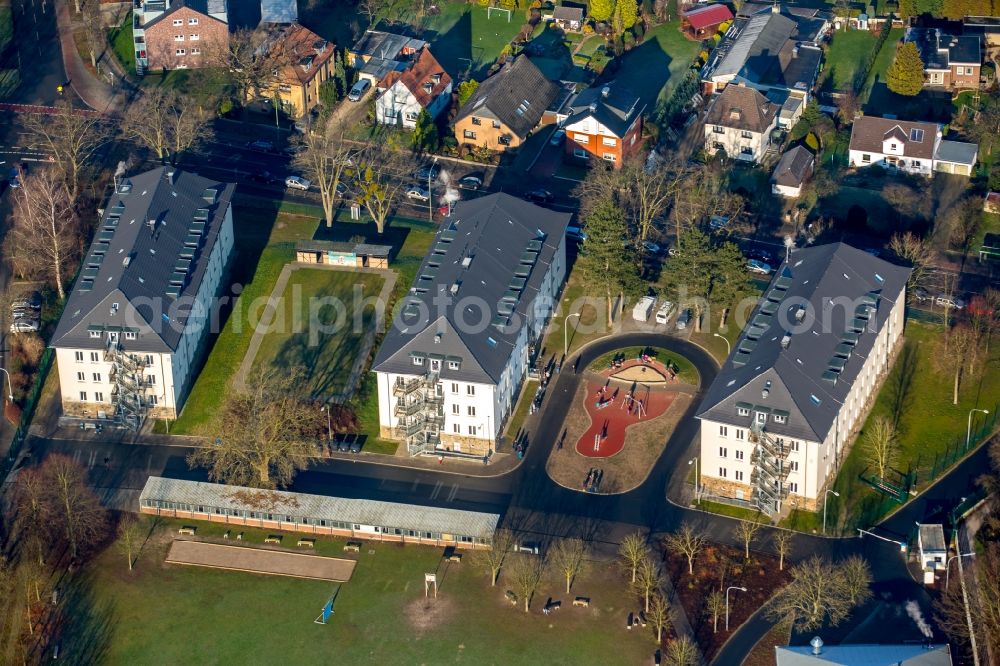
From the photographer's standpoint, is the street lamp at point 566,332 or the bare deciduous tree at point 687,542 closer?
the bare deciduous tree at point 687,542

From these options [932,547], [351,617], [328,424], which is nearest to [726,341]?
[932,547]

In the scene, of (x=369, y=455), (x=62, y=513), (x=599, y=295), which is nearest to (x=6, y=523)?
(x=62, y=513)

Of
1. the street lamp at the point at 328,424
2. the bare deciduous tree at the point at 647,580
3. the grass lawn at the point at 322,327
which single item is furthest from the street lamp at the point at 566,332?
the bare deciduous tree at the point at 647,580

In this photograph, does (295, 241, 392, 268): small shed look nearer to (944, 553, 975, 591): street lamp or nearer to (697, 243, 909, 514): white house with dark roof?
(697, 243, 909, 514): white house with dark roof

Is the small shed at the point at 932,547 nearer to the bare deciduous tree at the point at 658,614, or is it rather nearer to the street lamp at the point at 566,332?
the bare deciduous tree at the point at 658,614

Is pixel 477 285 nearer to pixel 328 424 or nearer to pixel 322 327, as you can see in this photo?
pixel 322 327

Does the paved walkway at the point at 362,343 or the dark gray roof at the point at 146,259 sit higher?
the dark gray roof at the point at 146,259

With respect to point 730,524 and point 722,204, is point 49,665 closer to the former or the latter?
point 730,524
